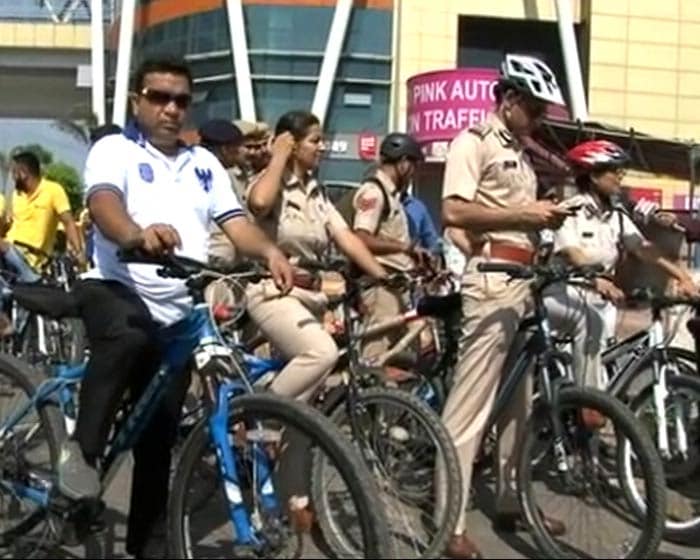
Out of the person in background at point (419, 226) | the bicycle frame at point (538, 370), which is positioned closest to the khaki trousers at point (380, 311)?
the person in background at point (419, 226)

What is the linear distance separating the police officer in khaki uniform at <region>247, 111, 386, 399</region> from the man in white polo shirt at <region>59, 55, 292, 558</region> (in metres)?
0.68

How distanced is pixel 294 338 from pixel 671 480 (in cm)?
184

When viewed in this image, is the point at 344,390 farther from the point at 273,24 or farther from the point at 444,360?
the point at 273,24

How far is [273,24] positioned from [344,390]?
30341 millimetres

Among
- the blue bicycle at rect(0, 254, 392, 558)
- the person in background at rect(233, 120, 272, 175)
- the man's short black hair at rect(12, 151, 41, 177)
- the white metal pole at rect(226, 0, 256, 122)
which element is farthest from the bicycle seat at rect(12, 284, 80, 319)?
the white metal pole at rect(226, 0, 256, 122)

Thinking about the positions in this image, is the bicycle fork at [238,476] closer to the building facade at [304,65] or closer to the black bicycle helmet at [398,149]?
the black bicycle helmet at [398,149]

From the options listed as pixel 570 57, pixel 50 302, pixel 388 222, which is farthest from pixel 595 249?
pixel 570 57

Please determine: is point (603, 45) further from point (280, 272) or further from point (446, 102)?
point (280, 272)

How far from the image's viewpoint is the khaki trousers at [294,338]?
19.7 ft

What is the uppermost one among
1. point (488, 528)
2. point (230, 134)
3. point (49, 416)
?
point (230, 134)

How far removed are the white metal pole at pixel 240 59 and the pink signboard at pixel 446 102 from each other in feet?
13.4

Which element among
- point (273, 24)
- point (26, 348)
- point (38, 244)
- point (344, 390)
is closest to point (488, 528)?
point (344, 390)

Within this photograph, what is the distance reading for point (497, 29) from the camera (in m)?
37.0

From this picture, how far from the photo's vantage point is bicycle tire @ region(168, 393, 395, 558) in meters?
4.52
